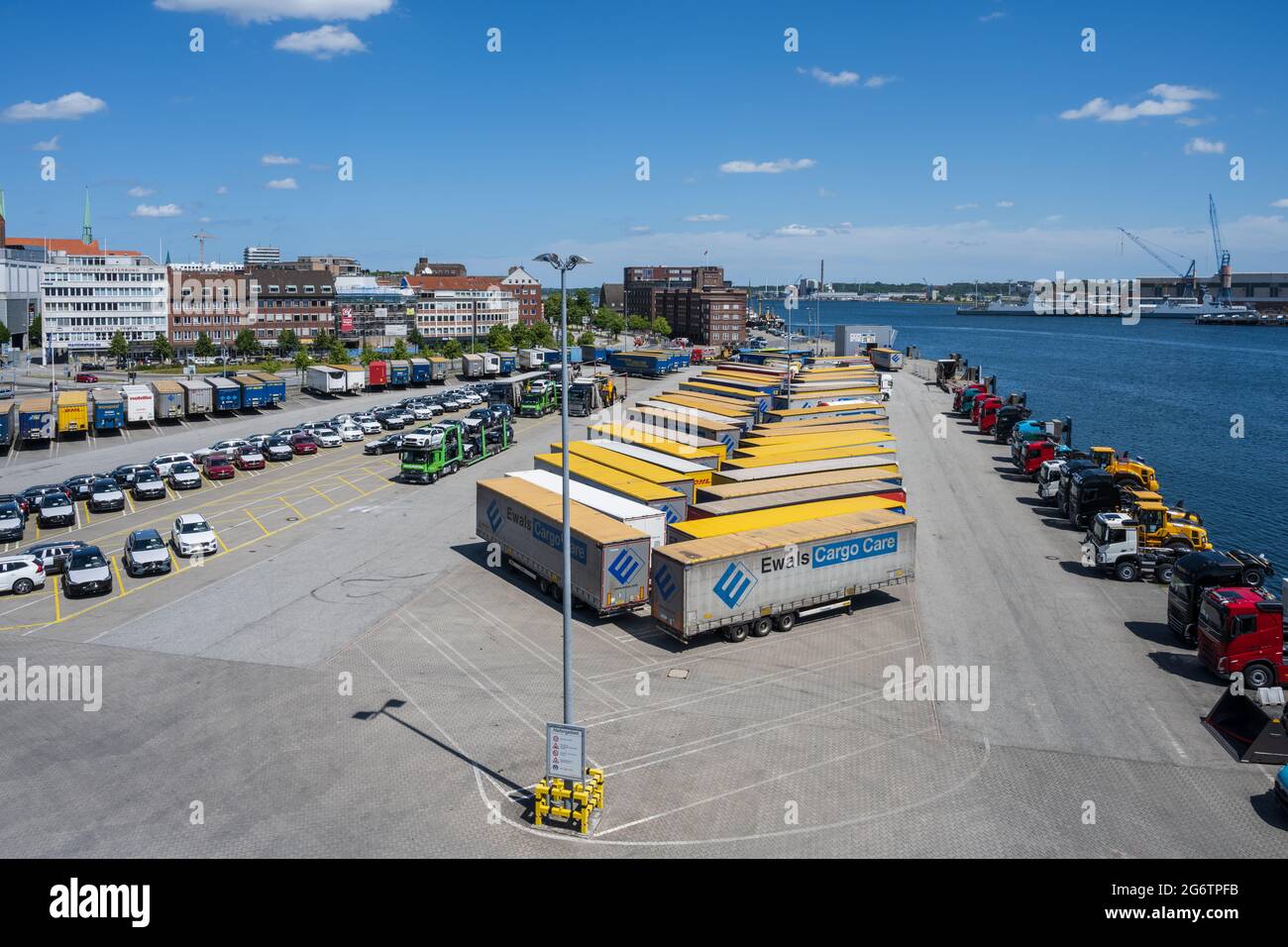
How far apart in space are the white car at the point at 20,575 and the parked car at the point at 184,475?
52.5ft

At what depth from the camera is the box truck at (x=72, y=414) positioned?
60031mm

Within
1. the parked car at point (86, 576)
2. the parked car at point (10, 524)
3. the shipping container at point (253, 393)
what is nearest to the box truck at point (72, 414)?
the shipping container at point (253, 393)

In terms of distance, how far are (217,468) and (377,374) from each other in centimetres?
3899

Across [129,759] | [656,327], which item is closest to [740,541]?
[129,759]

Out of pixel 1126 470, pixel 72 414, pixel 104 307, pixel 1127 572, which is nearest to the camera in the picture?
pixel 1127 572

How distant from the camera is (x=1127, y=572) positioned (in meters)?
33.2

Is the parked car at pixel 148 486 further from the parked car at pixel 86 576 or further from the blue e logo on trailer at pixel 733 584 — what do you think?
the blue e logo on trailer at pixel 733 584

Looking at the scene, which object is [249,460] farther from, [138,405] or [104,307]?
[104,307]

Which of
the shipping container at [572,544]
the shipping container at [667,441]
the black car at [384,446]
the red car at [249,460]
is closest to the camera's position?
the shipping container at [572,544]

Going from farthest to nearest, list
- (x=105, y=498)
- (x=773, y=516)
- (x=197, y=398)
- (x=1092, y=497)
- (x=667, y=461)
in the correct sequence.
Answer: (x=197, y=398) < (x=105, y=498) < (x=1092, y=497) < (x=667, y=461) < (x=773, y=516)

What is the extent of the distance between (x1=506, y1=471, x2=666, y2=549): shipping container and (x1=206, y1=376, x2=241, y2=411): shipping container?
45263 millimetres

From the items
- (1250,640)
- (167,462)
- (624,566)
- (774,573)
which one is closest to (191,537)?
(167,462)

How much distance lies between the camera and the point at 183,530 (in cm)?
A: 3594
